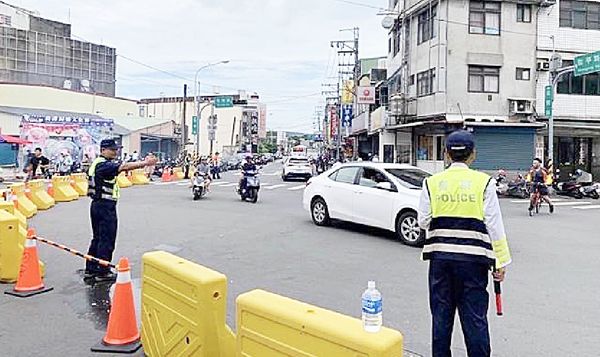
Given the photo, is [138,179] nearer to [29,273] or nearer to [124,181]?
[124,181]

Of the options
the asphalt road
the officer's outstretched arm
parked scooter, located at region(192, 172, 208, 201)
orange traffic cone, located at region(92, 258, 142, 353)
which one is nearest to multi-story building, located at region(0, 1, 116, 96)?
parked scooter, located at region(192, 172, 208, 201)

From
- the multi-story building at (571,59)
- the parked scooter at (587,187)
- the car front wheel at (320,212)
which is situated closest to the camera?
the car front wheel at (320,212)

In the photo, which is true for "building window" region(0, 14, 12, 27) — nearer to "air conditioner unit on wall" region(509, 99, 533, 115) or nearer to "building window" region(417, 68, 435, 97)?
"building window" region(417, 68, 435, 97)

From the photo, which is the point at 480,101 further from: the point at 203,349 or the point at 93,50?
the point at 93,50

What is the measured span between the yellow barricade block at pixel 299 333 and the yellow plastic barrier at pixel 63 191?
17.9 metres

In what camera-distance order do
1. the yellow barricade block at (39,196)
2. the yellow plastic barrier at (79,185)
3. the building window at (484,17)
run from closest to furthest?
the yellow barricade block at (39,196) < the yellow plastic barrier at (79,185) < the building window at (484,17)

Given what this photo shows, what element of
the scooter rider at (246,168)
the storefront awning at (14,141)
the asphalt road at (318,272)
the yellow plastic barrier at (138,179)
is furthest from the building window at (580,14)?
the storefront awning at (14,141)

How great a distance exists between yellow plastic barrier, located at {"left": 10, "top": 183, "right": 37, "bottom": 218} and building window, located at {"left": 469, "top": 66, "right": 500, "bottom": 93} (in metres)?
19.7

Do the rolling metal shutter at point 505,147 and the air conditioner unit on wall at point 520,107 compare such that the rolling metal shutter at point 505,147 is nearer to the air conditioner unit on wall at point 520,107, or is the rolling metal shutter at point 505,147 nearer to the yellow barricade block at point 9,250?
the air conditioner unit on wall at point 520,107

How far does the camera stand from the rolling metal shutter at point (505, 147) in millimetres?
26484

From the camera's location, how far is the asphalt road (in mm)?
5656

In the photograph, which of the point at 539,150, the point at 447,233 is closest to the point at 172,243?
the point at 447,233

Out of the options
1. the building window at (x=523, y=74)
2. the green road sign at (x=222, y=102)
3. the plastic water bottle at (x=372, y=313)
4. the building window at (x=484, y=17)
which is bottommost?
the plastic water bottle at (x=372, y=313)

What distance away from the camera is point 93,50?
65.2m
